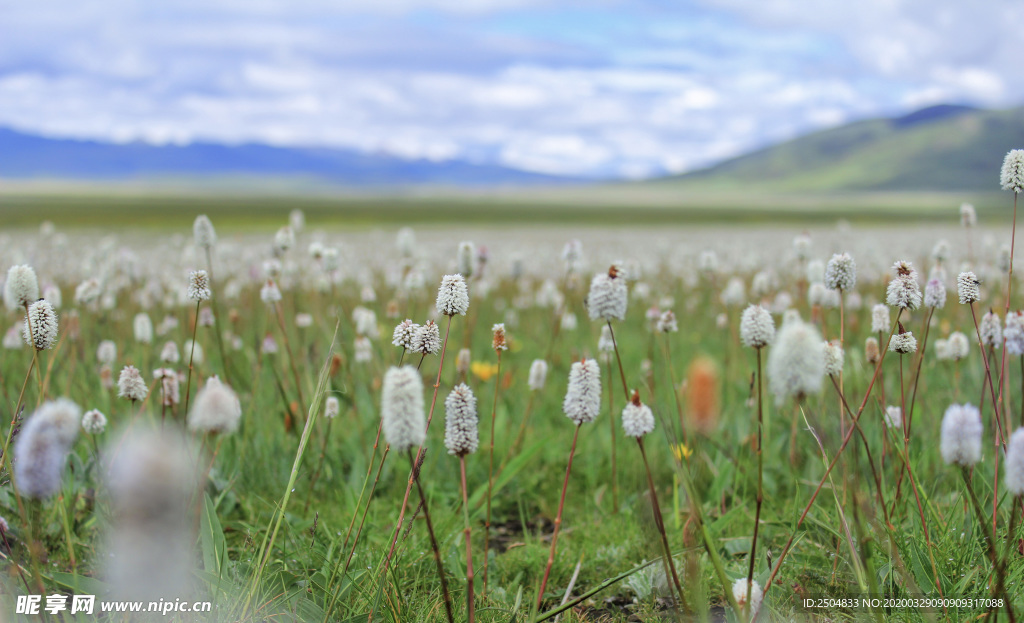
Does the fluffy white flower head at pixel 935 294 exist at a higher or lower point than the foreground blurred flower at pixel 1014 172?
lower

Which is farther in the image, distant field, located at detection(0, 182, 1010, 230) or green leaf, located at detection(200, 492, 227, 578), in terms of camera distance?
distant field, located at detection(0, 182, 1010, 230)

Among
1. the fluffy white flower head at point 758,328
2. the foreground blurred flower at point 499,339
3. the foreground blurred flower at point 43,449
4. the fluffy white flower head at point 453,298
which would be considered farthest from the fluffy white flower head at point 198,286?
the fluffy white flower head at point 758,328

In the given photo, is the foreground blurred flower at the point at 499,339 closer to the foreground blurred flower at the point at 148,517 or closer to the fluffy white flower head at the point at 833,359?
the fluffy white flower head at the point at 833,359

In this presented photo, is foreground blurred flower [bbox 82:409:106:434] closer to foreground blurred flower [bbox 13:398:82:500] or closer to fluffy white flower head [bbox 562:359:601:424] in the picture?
foreground blurred flower [bbox 13:398:82:500]

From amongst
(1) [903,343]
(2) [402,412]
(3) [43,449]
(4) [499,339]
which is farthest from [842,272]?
(3) [43,449]

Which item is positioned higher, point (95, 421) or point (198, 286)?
point (198, 286)

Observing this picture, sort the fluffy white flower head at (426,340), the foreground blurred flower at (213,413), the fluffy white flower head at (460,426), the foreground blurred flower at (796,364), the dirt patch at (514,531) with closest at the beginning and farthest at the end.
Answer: the foreground blurred flower at (213,413)
the foreground blurred flower at (796,364)
the fluffy white flower head at (460,426)
the fluffy white flower head at (426,340)
the dirt patch at (514,531)

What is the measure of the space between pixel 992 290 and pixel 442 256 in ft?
36.0

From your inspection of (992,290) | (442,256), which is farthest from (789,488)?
(442,256)

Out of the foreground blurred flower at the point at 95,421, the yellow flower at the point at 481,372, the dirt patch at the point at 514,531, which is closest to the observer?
the foreground blurred flower at the point at 95,421

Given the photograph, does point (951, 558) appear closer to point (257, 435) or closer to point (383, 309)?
point (257, 435)

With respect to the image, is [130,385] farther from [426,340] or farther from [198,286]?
[426,340]

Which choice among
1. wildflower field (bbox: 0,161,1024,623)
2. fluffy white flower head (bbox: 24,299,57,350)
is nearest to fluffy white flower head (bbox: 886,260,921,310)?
wildflower field (bbox: 0,161,1024,623)

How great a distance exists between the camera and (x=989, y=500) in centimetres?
292
